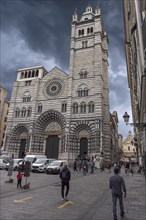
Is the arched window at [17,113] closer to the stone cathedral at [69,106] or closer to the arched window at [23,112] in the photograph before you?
the stone cathedral at [69,106]

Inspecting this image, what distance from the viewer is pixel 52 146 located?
131ft

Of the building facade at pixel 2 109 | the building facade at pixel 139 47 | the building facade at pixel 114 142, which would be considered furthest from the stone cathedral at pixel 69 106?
the building facade at pixel 114 142

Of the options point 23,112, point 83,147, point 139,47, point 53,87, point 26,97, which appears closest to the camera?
point 139,47

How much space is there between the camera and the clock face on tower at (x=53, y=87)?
141 ft

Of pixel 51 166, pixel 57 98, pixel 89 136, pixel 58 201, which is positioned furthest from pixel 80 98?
pixel 58 201

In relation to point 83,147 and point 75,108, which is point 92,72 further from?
point 83,147

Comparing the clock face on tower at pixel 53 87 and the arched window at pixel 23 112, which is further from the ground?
the clock face on tower at pixel 53 87

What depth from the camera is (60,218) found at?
5730 millimetres

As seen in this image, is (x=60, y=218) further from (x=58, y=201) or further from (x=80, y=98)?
(x=80, y=98)

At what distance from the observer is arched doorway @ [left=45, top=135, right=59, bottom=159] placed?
1537 inches

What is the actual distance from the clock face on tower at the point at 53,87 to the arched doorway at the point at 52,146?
383 inches

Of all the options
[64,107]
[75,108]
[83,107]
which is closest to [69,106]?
[75,108]

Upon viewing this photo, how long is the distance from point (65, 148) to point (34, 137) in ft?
25.2

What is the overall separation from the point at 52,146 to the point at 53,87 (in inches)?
521
